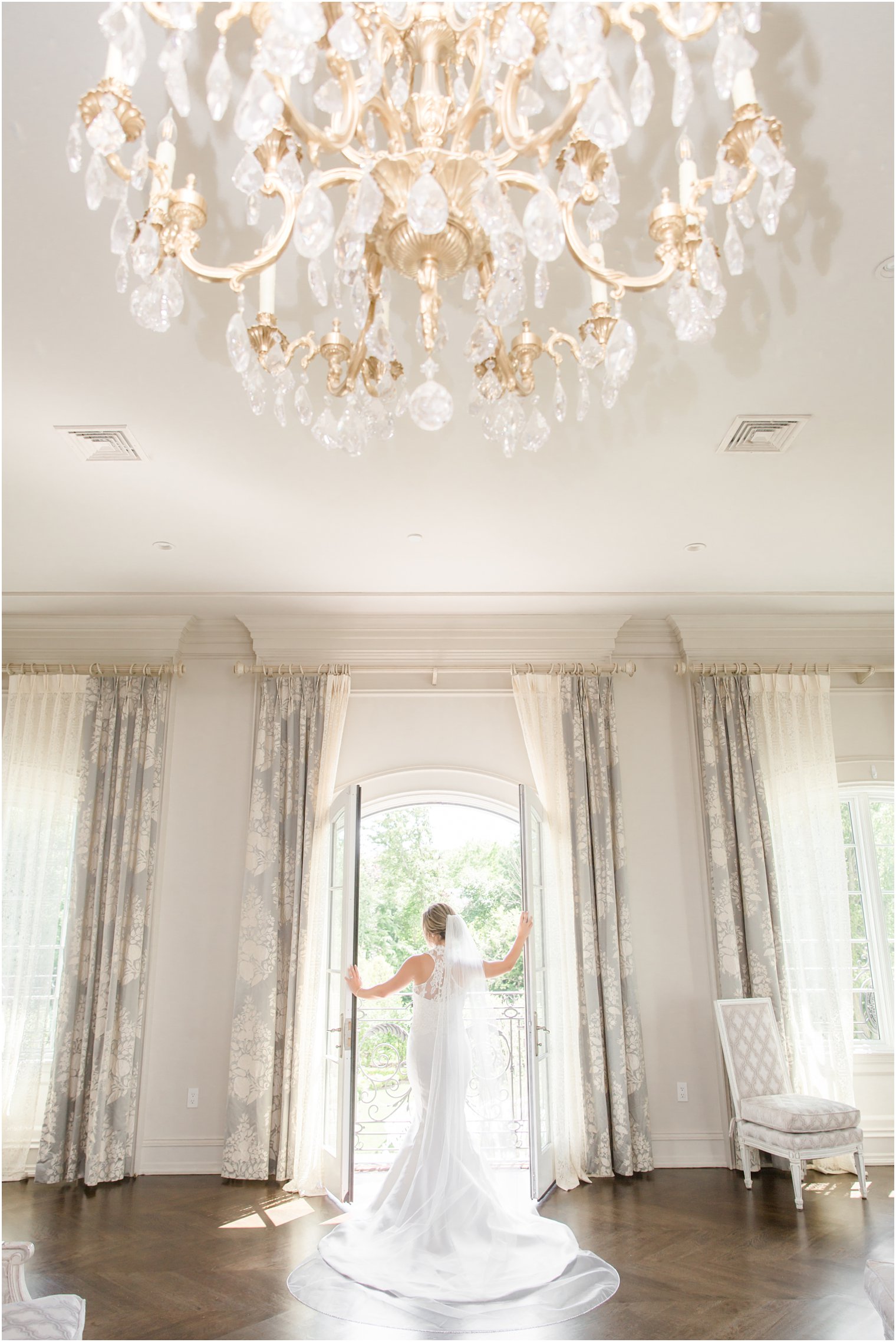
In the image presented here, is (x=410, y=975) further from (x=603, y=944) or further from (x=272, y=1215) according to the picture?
(x=603, y=944)

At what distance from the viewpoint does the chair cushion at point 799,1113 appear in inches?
178

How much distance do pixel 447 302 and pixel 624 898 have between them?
386 cm

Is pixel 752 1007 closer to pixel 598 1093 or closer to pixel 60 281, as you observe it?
pixel 598 1093

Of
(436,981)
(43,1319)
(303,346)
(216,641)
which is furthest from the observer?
(216,641)

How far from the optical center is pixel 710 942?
548cm

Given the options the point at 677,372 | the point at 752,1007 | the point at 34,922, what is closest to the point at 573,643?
the point at 752,1007

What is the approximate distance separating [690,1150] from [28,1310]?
4.06 meters

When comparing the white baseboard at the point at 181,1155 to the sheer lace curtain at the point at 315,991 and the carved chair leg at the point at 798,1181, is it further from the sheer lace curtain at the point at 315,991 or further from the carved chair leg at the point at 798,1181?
the carved chair leg at the point at 798,1181

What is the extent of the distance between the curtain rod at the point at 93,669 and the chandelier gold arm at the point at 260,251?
14.4 feet

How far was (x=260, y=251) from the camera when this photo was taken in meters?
1.55

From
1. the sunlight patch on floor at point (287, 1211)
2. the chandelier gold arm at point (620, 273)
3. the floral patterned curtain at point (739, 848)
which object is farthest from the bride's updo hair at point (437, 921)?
the chandelier gold arm at point (620, 273)

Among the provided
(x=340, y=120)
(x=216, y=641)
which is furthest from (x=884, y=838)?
(x=340, y=120)

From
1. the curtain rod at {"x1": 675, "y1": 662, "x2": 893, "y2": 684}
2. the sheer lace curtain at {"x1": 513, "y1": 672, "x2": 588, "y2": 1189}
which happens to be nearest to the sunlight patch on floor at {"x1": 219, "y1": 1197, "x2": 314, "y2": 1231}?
the sheer lace curtain at {"x1": 513, "y1": 672, "x2": 588, "y2": 1189}

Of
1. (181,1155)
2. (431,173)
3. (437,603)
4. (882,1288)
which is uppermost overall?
(437,603)
